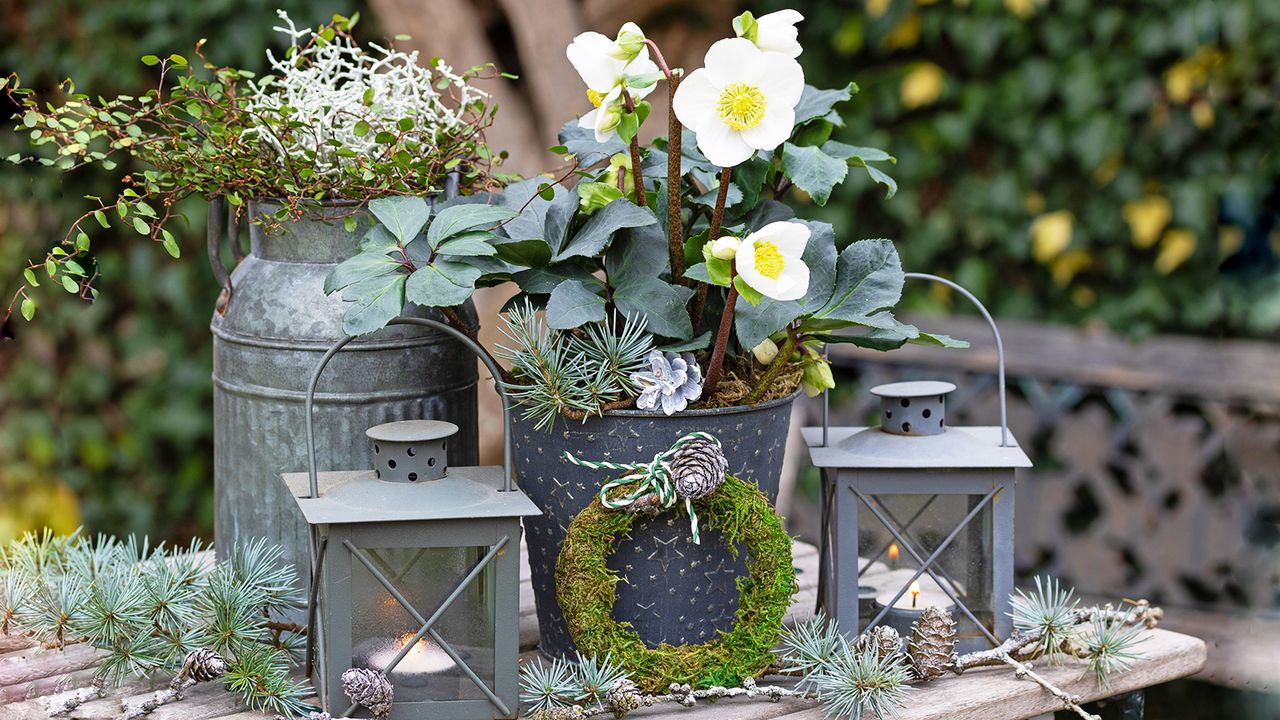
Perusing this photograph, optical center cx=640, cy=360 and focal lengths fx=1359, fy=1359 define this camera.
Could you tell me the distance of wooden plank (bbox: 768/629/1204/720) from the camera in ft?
3.61

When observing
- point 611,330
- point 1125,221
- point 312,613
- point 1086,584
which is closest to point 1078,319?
point 1125,221

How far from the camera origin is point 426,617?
104 cm

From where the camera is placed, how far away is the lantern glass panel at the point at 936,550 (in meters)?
1.18

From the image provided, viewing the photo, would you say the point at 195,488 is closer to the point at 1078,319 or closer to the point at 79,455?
the point at 79,455

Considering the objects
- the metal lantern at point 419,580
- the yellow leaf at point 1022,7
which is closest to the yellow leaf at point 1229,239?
the yellow leaf at point 1022,7

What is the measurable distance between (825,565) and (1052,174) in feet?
4.94

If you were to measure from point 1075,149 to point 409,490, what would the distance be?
178 cm

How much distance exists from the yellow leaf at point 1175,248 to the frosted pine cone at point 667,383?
165cm

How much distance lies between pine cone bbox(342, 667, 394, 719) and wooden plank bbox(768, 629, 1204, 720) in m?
0.31

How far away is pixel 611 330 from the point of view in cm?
111

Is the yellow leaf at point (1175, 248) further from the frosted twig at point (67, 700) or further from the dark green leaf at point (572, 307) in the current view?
the frosted twig at point (67, 700)

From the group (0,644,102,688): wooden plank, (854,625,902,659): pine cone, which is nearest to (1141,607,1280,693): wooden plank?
(854,625,902,659): pine cone

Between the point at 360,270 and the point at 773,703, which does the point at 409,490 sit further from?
the point at 773,703

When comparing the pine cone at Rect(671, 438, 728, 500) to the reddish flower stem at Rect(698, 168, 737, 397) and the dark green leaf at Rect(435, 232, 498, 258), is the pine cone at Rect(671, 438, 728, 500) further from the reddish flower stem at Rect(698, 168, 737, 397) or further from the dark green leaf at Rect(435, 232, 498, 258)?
the dark green leaf at Rect(435, 232, 498, 258)
